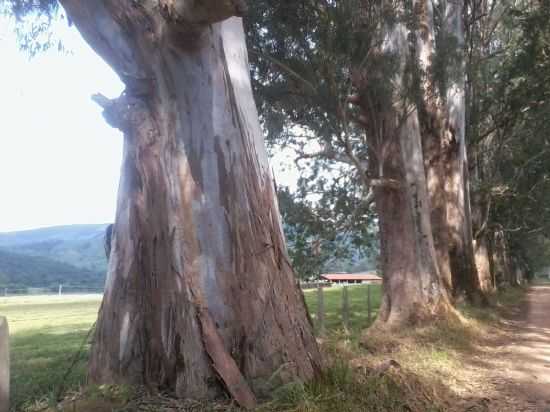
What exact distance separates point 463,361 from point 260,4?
6402mm

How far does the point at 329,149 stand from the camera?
1123cm

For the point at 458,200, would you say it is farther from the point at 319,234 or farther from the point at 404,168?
the point at 404,168

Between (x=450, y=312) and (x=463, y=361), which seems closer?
(x=463, y=361)

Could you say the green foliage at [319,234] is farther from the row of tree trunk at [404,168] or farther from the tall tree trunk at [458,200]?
the tall tree trunk at [458,200]

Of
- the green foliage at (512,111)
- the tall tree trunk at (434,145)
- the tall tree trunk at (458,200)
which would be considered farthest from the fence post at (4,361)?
the green foliage at (512,111)

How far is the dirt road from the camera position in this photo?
20.0 ft

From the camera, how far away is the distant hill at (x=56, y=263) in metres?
77.3

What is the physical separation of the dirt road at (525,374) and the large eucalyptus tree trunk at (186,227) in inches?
106

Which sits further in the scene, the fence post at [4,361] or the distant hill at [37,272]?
the distant hill at [37,272]

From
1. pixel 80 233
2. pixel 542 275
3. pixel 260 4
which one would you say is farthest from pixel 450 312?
pixel 80 233

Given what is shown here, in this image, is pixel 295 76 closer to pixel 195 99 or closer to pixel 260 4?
pixel 260 4

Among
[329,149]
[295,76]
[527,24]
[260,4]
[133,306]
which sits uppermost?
[527,24]

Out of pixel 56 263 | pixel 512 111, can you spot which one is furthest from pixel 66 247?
pixel 512 111

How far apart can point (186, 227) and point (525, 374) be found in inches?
210
